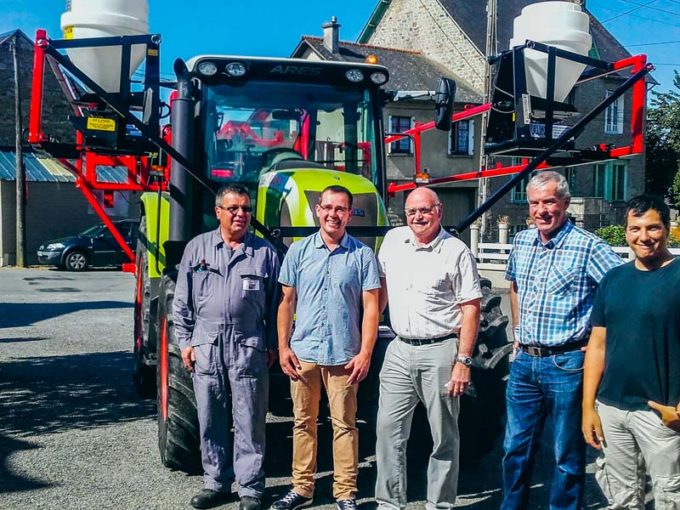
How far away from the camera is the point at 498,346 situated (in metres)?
5.08

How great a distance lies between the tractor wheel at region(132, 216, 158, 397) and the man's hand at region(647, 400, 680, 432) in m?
3.83

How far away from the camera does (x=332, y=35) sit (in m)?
30.0

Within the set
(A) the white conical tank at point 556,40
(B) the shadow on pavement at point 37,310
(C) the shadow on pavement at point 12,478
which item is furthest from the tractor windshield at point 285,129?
(B) the shadow on pavement at point 37,310

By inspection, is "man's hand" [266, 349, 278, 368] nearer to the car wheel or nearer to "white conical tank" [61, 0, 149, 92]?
"white conical tank" [61, 0, 149, 92]

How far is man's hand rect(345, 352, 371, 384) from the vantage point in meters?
4.39

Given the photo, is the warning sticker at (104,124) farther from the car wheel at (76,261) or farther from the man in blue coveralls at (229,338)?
the car wheel at (76,261)

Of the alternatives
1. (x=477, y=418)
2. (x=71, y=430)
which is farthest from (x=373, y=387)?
(x=71, y=430)

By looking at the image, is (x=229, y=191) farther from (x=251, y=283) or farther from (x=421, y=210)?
(x=421, y=210)

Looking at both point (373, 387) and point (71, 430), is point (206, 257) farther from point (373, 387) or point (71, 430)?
point (71, 430)

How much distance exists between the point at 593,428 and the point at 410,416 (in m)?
1.01

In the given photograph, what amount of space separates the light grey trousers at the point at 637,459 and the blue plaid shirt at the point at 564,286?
17.6 inches

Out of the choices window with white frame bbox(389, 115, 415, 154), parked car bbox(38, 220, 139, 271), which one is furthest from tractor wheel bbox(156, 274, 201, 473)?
window with white frame bbox(389, 115, 415, 154)

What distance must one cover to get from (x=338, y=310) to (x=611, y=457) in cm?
157

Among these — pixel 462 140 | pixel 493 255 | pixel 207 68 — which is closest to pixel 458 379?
pixel 207 68
